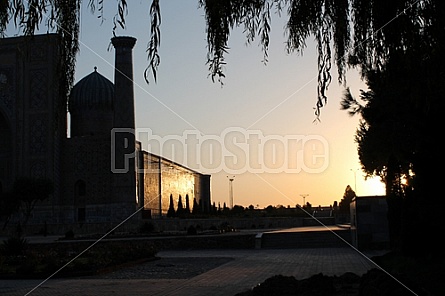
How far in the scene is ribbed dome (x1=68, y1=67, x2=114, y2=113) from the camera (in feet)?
128

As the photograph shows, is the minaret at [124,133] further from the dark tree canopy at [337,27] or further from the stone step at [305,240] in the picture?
the dark tree canopy at [337,27]

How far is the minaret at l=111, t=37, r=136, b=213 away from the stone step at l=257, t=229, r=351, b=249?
50.3ft

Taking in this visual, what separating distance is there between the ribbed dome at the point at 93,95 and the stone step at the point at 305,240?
21663 mm

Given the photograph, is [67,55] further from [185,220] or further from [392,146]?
[185,220]

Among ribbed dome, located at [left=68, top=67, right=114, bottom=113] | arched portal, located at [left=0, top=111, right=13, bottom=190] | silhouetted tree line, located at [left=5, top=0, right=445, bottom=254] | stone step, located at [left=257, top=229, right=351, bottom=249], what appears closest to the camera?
silhouetted tree line, located at [left=5, top=0, right=445, bottom=254]

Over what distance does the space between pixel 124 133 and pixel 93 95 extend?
636 cm

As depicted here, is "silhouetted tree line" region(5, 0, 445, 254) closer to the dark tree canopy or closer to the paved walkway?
the dark tree canopy

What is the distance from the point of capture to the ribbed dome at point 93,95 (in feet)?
128

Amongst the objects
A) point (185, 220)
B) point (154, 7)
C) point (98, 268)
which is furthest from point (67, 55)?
point (185, 220)

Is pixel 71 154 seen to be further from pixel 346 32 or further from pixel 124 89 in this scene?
pixel 346 32

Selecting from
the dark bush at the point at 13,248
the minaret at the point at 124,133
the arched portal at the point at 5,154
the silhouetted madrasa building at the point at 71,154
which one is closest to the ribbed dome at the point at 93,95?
the silhouetted madrasa building at the point at 71,154

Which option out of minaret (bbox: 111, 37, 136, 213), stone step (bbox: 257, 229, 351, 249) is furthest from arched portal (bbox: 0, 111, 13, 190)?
stone step (bbox: 257, 229, 351, 249)

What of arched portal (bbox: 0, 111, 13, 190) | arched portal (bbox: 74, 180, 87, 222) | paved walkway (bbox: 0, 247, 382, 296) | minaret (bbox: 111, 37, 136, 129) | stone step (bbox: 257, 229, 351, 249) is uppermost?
minaret (bbox: 111, 37, 136, 129)

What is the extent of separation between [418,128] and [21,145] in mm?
31650
